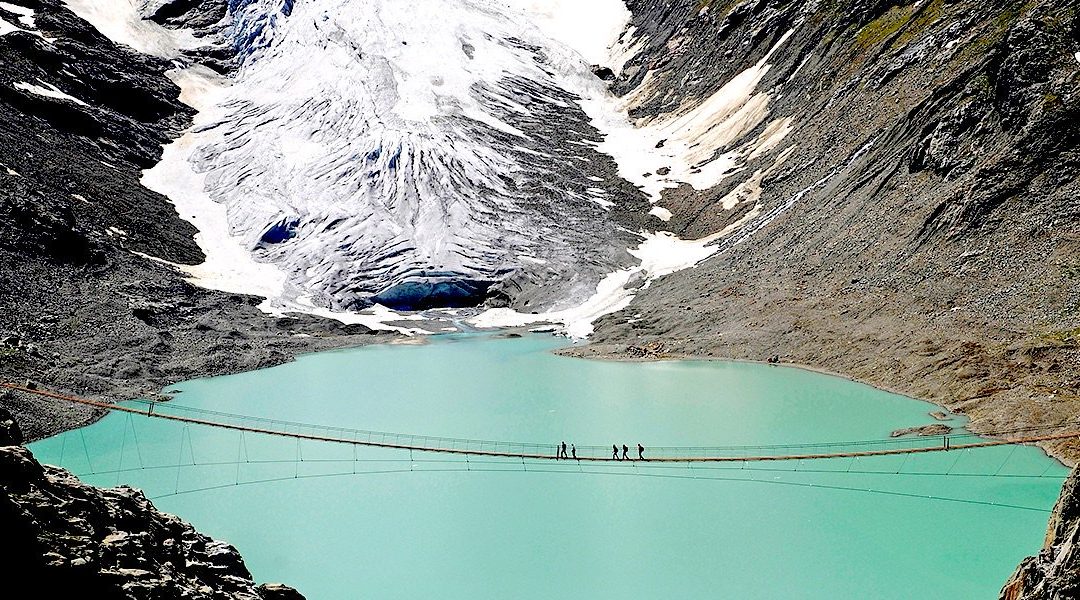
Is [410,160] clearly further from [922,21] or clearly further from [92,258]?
[922,21]

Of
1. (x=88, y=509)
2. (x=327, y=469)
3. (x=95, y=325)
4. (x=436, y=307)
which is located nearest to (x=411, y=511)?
(x=327, y=469)

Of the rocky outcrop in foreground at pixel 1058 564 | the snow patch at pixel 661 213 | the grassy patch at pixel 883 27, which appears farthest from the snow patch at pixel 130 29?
the rocky outcrop in foreground at pixel 1058 564

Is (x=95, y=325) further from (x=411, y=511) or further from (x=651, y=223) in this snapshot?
(x=651, y=223)

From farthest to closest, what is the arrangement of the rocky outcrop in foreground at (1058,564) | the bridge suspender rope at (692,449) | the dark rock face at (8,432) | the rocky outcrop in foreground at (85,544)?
the bridge suspender rope at (692,449)
the dark rock face at (8,432)
the rocky outcrop in foreground at (1058,564)
the rocky outcrop in foreground at (85,544)

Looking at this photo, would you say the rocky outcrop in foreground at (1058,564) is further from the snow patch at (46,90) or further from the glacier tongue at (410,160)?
the snow patch at (46,90)

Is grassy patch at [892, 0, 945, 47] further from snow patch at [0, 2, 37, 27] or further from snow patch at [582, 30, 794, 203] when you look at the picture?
snow patch at [0, 2, 37, 27]

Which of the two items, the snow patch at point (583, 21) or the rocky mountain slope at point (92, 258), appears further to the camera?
the snow patch at point (583, 21)
